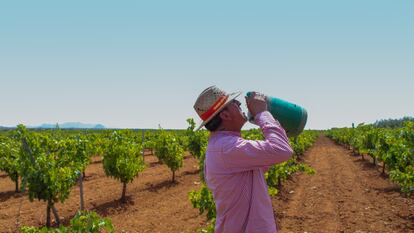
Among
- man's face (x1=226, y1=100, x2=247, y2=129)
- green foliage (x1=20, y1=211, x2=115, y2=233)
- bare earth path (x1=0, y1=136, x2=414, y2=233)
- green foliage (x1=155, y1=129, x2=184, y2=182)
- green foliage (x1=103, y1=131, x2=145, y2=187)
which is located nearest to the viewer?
man's face (x1=226, y1=100, x2=247, y2=129)

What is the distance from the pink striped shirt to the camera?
9.07 feet

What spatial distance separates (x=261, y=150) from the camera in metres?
2.73

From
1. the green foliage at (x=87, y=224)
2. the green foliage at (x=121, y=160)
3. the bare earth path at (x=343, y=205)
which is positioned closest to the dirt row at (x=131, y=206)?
the green foliage at (x=121, y=160)

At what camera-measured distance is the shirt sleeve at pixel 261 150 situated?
2.74m

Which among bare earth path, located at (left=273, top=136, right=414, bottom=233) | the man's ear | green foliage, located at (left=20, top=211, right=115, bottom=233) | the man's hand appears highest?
the man's hand

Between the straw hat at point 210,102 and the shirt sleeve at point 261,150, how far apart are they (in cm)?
22

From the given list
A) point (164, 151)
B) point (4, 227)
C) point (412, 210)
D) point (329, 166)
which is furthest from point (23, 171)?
point (329, 166)

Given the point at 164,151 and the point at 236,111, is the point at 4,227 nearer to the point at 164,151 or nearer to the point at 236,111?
the point at 164,151

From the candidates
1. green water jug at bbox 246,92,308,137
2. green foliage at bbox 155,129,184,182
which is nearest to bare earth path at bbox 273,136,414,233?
green foliage at bbox 155,129,184,182

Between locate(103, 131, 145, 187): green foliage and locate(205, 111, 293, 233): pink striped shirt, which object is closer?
locate(205, 111, 293, 233): pink striped shirt

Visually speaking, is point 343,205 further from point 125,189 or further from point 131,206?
point 125,189

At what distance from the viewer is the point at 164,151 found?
1869 centimetres

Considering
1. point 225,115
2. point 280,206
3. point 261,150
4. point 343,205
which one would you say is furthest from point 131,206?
point 261,150

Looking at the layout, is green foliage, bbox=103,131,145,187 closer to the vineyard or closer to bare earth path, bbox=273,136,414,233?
the vineyard
